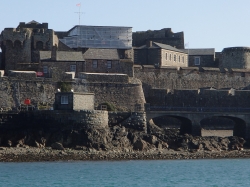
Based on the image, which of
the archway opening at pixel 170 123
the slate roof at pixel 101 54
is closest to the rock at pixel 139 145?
the archway opening at pixel 170 123

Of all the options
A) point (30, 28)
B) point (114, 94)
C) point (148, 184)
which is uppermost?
point (30, 28)

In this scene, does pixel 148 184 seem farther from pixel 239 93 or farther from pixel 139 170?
pixel 239 93

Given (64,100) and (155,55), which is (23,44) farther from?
(64,100)

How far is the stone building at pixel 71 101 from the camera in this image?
207 feet

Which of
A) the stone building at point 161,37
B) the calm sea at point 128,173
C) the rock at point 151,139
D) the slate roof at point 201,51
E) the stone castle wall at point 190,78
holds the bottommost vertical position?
the calm sea at point 128,173

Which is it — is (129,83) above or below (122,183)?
above

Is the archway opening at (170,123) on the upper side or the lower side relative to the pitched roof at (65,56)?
lower

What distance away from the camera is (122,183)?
51.0m

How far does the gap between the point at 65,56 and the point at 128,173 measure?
755 inches

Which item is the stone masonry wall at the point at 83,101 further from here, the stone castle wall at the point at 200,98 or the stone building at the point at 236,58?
the stone building at the point at 236,58

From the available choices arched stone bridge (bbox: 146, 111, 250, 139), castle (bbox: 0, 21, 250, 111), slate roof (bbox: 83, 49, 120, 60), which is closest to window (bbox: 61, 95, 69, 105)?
castle (bbox: 0, 21, 250, 111)

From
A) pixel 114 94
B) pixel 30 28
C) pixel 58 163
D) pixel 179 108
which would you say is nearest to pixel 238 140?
pixel 179 108

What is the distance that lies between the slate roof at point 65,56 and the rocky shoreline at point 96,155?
497 inches

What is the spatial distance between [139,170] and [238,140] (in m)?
12.2
